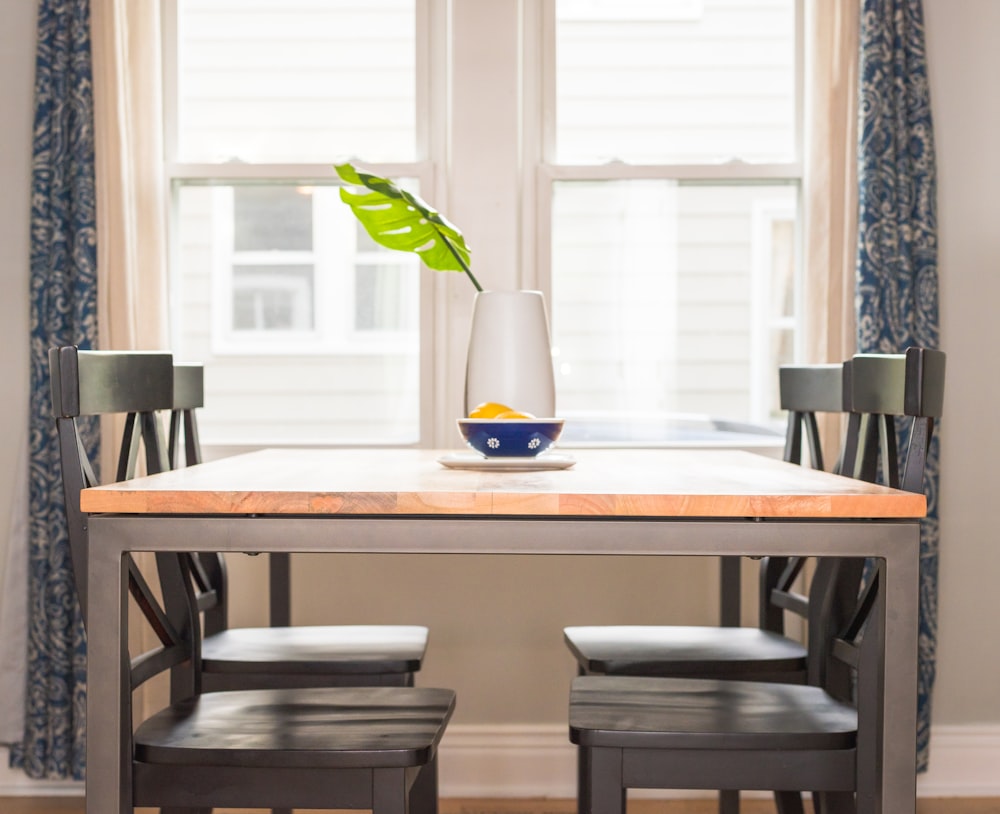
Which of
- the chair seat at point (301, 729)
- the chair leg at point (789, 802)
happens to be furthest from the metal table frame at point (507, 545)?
the chair leg at point (789, 802)

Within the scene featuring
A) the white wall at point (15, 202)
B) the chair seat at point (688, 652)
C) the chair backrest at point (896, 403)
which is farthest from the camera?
the white wall at point (15, 202)

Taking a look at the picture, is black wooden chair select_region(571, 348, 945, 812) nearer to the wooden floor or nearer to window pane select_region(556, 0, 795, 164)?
the wooden floor

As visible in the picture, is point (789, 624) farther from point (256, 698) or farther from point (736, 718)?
point (256, 698)

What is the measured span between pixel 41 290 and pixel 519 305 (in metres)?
1.29

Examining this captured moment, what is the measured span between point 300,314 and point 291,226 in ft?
0.76

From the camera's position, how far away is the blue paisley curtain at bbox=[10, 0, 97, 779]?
8.57ft

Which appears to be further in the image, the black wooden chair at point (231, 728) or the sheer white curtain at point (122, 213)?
the sheer white curtain at point (122, 213)

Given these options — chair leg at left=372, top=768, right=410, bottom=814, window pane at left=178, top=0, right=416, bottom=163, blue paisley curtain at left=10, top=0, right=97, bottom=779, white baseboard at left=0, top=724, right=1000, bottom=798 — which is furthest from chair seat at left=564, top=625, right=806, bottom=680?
window pane at left=178, top=0, right=416, bottom=163

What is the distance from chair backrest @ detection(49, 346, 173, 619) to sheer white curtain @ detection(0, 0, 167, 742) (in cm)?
85

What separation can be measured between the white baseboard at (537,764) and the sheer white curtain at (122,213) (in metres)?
0.38

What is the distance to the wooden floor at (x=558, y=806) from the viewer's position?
2619 mm

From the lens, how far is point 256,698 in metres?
1.59

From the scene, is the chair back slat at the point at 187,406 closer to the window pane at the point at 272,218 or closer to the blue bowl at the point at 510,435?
the blue bowl at the point at 510,435

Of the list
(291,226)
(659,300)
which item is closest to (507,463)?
(659,300)
